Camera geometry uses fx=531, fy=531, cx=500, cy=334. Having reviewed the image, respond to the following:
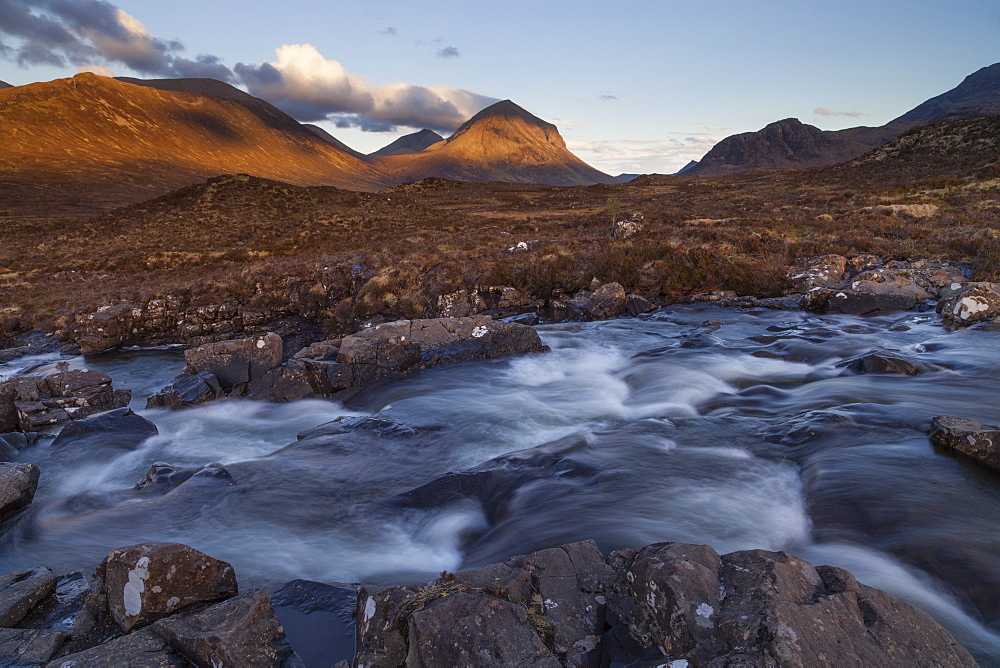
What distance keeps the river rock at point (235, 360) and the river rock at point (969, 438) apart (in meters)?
12.3

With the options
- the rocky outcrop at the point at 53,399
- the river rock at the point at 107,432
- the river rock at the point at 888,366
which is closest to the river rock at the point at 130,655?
the river rock at the point at 107,432

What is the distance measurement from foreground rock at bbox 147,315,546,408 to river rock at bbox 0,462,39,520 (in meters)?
4.29

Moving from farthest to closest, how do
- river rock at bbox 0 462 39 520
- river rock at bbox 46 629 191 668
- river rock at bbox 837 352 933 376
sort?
river rock at bbox 837 352 933 376
river rock at bbox 0 462 39 520
river rock at bbox 46 629 191 668

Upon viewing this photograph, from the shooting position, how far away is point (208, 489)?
7.66m

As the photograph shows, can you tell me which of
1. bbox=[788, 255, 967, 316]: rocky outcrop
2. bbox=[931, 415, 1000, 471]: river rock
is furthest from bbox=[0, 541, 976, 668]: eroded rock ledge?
bbox=[788, 255, 967, 316]: rocky outcrop

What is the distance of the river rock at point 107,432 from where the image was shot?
9.37 metres

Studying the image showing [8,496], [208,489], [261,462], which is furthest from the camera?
[261,462]

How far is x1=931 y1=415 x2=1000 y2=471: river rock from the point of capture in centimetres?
633

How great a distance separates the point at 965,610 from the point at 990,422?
16.6 ft

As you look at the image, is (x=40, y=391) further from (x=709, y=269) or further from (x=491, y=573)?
(x=709, y=269)

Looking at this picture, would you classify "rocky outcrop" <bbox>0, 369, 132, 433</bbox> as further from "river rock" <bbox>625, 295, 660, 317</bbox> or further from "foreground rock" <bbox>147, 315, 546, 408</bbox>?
"river rock" <bbox>625, 295, 660, 317</bbox>

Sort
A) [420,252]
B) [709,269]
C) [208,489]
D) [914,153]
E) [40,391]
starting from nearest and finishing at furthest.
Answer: [208,489], [40,391], [709,269], [420,252], [914,153]

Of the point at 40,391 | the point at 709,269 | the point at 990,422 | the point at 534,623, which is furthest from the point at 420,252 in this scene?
the point at 534,623

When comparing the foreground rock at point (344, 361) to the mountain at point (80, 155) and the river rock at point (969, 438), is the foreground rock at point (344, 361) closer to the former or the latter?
the river rock at point (969, 438)
